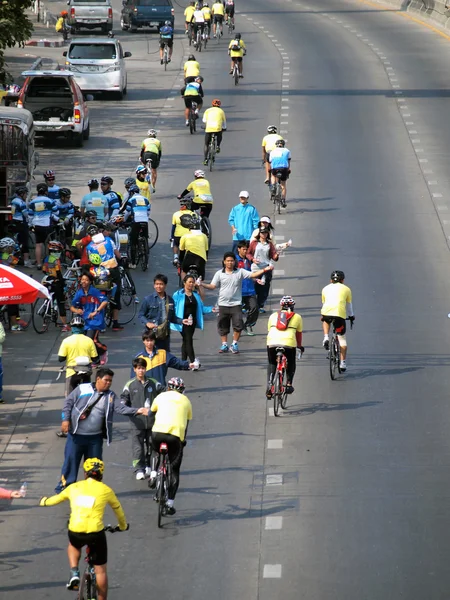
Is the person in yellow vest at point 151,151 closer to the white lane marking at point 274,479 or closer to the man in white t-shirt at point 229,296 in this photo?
the man in white t-shirt at point 229,296

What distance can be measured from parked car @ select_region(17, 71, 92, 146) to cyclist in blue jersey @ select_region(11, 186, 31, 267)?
9.60 metres

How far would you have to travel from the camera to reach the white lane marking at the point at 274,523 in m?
14.8

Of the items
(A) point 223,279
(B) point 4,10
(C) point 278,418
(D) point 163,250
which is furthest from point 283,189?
(C) point 278,418

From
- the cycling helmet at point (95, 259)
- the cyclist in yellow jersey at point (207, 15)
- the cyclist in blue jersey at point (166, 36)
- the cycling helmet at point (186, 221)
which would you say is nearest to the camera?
the cycling helmet at point (95, 259)

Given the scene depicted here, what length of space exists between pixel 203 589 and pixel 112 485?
298 cm

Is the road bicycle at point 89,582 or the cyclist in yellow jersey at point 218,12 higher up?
the road bicycle at point 89,582

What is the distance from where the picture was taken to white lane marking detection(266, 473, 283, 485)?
1609 centimetres

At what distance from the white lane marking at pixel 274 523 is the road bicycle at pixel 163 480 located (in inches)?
43.5

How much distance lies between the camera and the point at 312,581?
13.4 m

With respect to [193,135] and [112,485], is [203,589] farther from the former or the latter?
[193,135]

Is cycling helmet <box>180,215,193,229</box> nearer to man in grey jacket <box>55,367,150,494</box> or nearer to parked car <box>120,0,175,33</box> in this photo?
man in grey jacket <box>55,367,150,494</box>

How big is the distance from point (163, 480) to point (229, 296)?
21.9ft

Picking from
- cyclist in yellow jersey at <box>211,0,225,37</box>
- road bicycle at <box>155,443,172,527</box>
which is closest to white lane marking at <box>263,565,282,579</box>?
road bicycle at <box>155,443,172,527</box>

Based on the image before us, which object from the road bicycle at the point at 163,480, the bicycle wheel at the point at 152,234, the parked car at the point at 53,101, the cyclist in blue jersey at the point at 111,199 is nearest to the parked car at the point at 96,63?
the parked car at the point at 53,101
